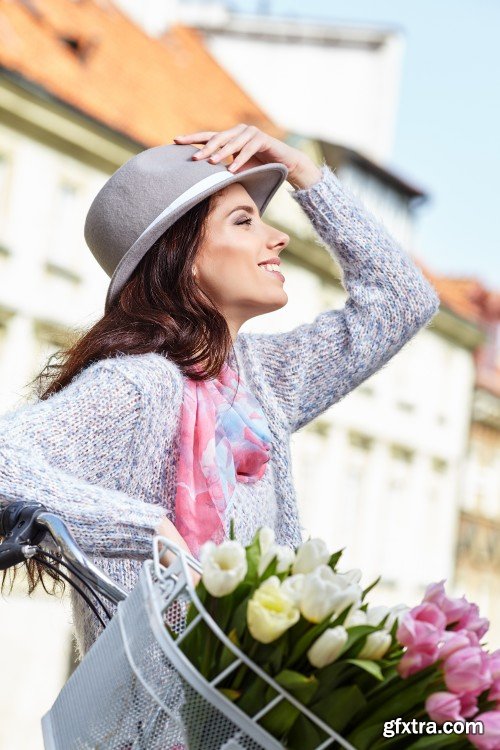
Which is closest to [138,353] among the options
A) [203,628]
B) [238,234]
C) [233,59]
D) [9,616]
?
[238,234]

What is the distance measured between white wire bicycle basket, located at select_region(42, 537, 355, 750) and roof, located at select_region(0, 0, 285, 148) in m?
16.7

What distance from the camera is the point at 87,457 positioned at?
7.59 ft

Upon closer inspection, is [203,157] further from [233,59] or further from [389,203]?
[233,59]

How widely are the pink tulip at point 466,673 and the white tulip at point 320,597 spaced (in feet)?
0.41

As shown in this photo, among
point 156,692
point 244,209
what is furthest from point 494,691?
point 244,209

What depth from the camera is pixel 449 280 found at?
108 feet

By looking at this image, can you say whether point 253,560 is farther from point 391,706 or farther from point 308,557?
point 391,706

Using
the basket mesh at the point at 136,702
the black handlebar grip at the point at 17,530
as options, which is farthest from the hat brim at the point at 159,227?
the basket mesh at the point at 136,702

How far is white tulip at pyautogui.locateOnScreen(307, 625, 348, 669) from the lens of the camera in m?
1.51

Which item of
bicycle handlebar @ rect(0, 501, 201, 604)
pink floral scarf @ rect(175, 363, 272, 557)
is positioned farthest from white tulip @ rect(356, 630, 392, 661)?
pink floral scarf @ rect(175, 363, 272, 557)

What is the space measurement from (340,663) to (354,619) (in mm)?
58

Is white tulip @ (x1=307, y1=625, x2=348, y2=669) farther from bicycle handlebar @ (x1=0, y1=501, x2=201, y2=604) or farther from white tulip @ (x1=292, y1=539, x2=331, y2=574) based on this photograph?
bicycle handlebar @ (x1=0, y1=501, x2=201, y2=604)

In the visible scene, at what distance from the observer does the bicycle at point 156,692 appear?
1512 mm

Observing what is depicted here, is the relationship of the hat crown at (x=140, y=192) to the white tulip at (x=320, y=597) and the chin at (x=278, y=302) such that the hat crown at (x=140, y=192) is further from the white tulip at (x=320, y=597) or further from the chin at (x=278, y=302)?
the white tulip at (x=320, y=597)
